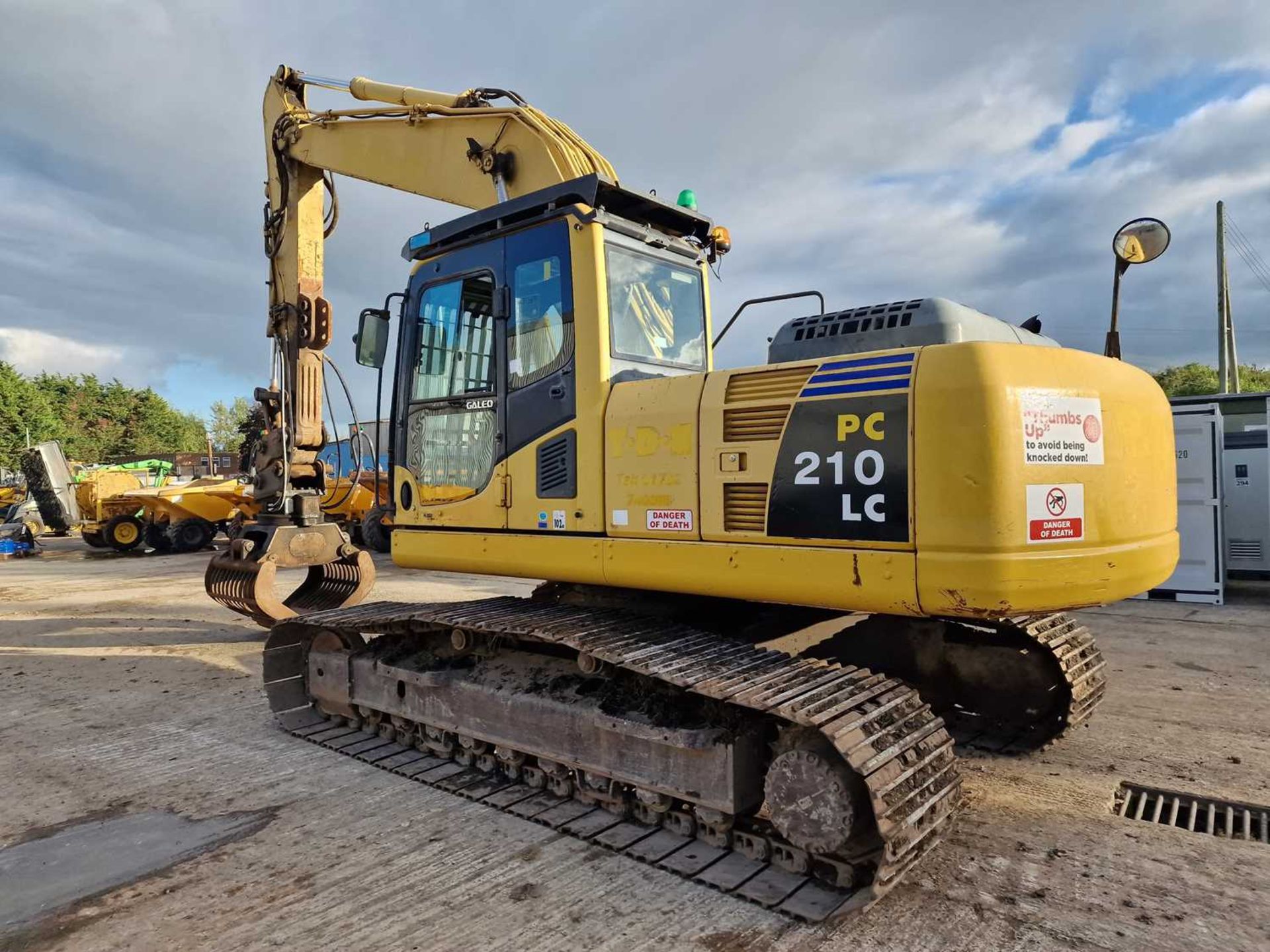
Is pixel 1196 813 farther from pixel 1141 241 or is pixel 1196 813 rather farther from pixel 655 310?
pixel 655 310

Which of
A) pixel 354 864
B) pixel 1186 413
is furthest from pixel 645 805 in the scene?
pixel 1186 413

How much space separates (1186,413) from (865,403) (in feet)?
27.5

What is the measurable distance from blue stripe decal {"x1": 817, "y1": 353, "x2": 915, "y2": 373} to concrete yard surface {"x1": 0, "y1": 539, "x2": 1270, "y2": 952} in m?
2.02

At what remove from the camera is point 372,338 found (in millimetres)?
4824

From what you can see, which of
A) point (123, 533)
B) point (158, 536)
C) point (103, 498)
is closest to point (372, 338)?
point (158, 536)

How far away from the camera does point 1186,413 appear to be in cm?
932

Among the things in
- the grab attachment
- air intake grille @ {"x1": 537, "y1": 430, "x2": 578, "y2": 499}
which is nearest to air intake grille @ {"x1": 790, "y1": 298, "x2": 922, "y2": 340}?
air intake grille @ {"x1": 537, "y1": 430, "x2": 578, "y2": 499}

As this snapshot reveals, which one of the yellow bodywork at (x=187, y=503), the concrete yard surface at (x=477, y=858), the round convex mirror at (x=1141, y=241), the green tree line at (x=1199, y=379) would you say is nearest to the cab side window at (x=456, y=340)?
the concrete yard surface at (x=477, y=858)

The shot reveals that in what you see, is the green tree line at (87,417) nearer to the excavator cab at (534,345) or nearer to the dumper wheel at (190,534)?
the dumper wheel at (190,534)

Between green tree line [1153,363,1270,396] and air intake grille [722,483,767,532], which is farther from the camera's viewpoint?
green tree line [1153,363,1270,396]

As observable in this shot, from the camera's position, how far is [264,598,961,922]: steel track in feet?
9.36

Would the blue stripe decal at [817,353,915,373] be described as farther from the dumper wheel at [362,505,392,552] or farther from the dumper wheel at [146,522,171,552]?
the dumper wheel at [146,522,171,552]

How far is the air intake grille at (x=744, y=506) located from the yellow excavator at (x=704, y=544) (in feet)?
0.04

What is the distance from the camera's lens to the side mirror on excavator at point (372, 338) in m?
4.80
